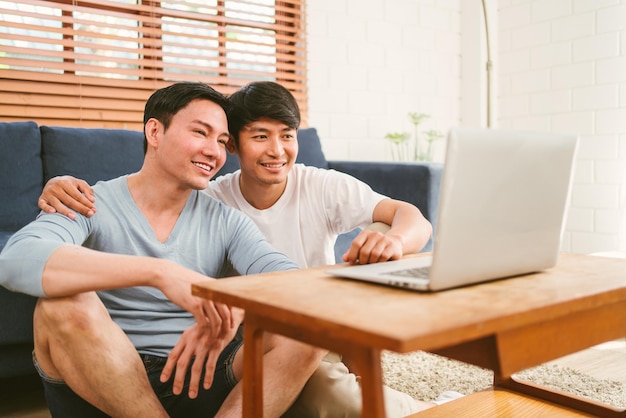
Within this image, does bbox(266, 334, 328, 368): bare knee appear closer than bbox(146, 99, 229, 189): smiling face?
Yes

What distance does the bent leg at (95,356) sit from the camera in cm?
112

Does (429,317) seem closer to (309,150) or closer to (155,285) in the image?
(155,285)

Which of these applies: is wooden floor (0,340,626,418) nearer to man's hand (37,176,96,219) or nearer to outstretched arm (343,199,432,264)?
man's hand (37,176,96,219)

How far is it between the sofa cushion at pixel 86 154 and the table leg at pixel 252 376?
149 centimetres

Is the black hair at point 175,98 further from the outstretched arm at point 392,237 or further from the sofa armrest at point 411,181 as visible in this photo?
the sofa armrest at point 411,181

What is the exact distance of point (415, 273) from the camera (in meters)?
0.92

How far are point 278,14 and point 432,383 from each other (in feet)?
A: 6.97

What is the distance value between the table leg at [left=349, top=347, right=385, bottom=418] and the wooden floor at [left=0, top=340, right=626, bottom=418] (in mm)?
1282

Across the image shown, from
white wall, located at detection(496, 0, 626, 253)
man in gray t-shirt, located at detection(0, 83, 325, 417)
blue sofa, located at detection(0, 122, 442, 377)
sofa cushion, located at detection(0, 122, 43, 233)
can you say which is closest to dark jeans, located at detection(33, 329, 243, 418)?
man in gray t-shirt, located at detection(0, 83, 325, 417)

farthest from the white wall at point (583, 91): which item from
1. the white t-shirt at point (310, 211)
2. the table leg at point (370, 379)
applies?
the table leg at point (370, 379)

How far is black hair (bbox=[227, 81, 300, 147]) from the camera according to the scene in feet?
5.17

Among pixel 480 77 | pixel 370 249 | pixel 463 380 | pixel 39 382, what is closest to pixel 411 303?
pixel 370 249

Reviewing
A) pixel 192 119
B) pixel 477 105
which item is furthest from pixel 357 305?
pixel 477 105

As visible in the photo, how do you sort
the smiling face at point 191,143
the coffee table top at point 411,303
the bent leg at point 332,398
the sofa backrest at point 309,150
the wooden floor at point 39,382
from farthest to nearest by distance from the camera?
1. the sofa backrest at point 309,150
2. the wooden floor at point 39,382
3. the smiling face at point 191,143
4. the bent leg at point 332,398
5. the coffee table top at point 411,303
